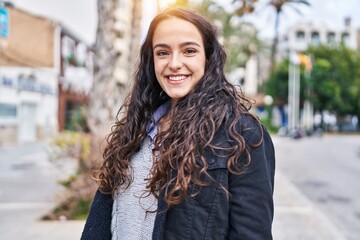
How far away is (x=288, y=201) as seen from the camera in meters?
8.85

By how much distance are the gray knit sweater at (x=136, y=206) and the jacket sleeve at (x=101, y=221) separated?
54 mm

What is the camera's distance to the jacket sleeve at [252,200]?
1480 millimetres

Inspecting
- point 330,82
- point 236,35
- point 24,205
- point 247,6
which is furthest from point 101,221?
point 330,82

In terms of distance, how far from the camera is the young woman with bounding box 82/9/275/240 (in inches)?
58.4

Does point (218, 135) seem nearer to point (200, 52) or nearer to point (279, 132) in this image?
point (200, 52)

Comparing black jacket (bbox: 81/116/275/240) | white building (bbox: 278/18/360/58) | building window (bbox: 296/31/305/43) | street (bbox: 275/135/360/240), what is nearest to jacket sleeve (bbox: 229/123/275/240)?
black jacket (bbox: 81/116/275/240)

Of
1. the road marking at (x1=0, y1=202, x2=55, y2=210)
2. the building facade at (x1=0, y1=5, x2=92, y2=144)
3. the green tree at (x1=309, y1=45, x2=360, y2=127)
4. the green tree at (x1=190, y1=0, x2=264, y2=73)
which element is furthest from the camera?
the green tree at (x1=309, y1=45, x2=360, y2=127)

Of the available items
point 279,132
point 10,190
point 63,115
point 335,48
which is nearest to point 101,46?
point 10,190

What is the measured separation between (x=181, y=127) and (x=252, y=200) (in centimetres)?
32

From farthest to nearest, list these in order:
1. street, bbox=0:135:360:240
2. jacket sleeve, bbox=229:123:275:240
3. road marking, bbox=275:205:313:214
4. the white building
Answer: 1. the white building
2. road marking, bbox=275:205:313:214
3. street, bbox=0:135:360:240
4. jacket sleeve, bbox=229:123:275:240

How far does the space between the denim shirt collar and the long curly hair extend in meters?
0.02

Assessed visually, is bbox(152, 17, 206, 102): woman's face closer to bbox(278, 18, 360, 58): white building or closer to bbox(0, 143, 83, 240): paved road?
bbox(0, 143, 83, 240): paved road

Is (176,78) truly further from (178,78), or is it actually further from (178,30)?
(178,30)

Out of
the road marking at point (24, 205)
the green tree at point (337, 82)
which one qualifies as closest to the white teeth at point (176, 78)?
the road marking at point (24, 205)
